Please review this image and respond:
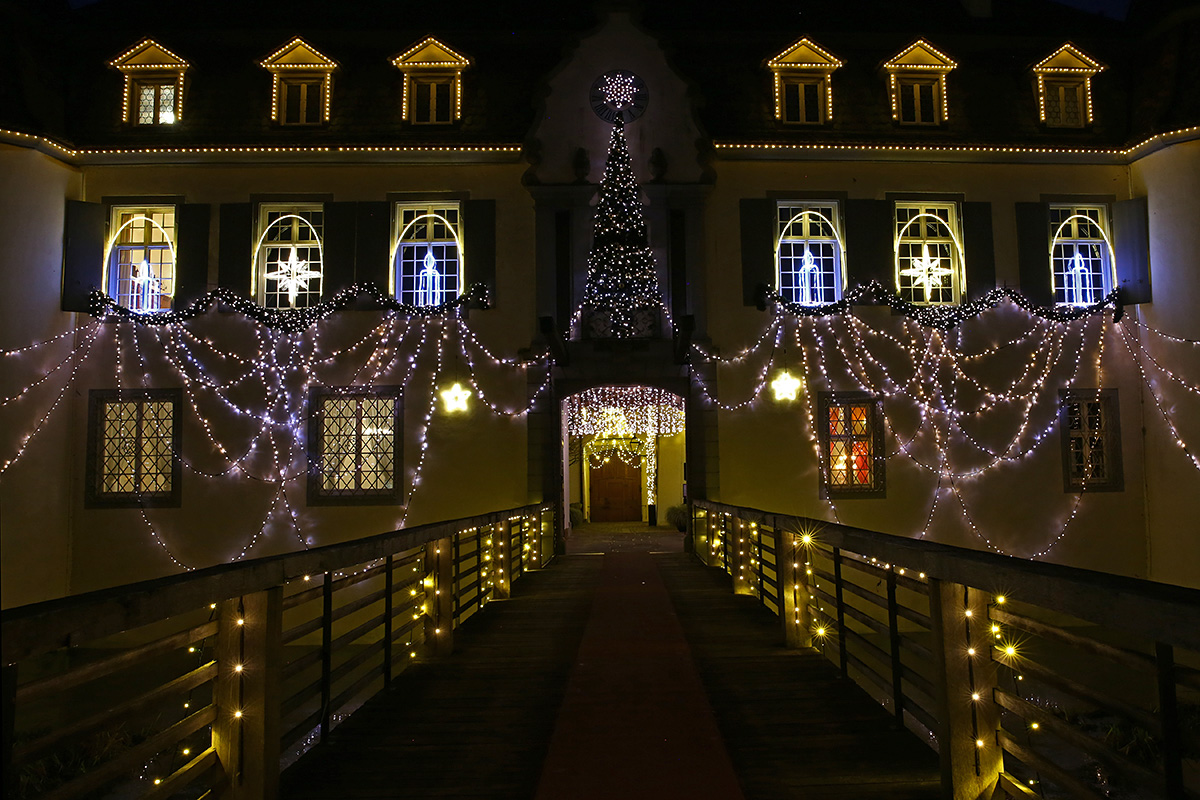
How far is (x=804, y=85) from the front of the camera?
14242 millimetres

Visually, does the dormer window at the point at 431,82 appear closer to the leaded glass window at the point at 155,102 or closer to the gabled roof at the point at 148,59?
the gabled roof at the point at 148,59

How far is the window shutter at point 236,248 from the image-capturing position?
13.7 m

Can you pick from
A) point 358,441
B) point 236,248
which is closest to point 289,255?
point 236,248

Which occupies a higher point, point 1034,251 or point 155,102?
point 155,102

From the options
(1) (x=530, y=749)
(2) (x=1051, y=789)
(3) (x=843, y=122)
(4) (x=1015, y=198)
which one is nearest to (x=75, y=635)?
(1) (x=530, y=749)

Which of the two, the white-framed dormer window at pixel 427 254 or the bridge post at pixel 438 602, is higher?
the white-framed dormer window at pixel 427 254

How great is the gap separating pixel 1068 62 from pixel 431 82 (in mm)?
11192

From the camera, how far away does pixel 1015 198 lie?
14180 mm

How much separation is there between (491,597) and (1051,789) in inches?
229

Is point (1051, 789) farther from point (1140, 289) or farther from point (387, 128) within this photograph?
point (387, 128)

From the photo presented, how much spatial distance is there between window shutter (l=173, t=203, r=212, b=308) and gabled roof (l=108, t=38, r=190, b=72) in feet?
8.06

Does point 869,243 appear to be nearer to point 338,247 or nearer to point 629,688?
point 338,247

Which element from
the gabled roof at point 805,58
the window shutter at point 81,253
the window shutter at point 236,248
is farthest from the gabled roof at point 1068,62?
the window shutter at point 81,253

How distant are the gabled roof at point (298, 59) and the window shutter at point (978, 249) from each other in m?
11.4
